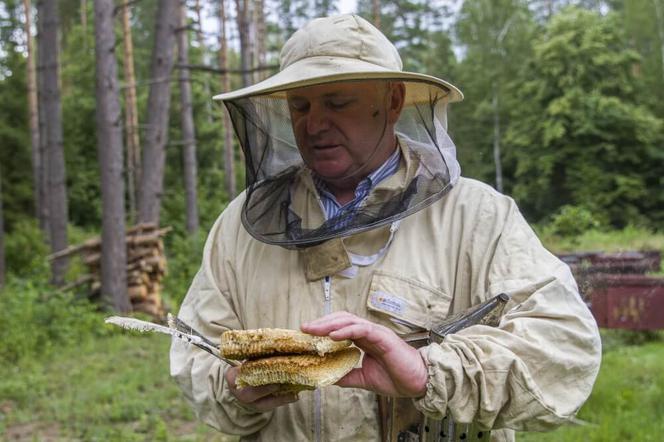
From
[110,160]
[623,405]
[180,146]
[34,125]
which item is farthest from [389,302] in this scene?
[180,146]

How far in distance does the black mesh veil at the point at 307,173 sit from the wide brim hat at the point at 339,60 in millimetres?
102

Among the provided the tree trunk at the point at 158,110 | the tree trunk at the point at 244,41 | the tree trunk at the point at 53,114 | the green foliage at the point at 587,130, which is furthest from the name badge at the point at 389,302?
the green foliage at the point at 587,130

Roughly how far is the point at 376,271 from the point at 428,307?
18 centimetres

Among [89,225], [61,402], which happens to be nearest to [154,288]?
[61,402]

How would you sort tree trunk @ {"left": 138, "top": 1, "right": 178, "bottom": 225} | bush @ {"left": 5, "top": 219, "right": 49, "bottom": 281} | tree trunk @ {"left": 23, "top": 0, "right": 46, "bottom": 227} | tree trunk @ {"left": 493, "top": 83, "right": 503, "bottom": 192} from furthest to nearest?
tree trunk @ {"left": 493, "top": 83, "right": 503, "bottom": 192}, tree trunk @ {"left": 23, "top": 0, "right": 46, "bottom": 227}, bush @ {"left": 5, "top": 219, "right": 49, "bottom": 281}, tree trunk @ {"left": 138, "top": 1, "right": 178, "bottom": 225}

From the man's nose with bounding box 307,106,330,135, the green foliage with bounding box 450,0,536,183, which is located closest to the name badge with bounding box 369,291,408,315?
the man's nose with bounding box 307,106,330,135

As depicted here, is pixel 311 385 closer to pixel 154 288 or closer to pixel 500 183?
pixel 154 288

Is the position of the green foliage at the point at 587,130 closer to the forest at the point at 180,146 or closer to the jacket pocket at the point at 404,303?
the forest at the point at 180,146

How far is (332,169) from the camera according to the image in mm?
2299

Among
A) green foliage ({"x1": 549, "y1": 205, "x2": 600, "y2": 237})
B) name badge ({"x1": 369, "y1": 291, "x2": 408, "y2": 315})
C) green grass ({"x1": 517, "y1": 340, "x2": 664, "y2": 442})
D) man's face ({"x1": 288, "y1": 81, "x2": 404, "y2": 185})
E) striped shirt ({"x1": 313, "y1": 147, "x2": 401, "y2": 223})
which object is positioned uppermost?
man's face ({"x1": 288, "y1": 81, "x2": 404, "y2": 185})

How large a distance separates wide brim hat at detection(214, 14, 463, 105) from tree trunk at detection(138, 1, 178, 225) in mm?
9832

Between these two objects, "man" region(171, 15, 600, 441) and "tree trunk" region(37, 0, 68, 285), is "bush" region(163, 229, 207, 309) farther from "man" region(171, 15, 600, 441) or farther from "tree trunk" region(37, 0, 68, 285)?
"man" region(171, 15, 600, 441)

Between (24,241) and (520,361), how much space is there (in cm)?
1854

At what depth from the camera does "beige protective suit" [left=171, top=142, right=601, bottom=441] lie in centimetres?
184
